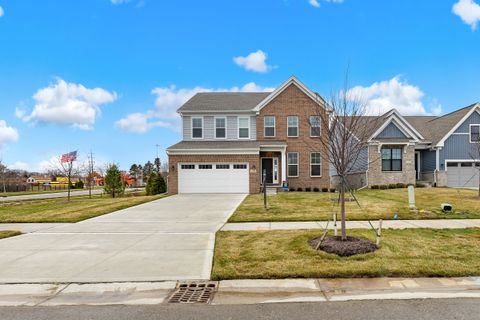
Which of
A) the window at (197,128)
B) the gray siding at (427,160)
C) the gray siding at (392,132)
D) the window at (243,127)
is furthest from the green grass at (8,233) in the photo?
the gray siding at (427,160)

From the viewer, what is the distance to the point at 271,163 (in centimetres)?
2344

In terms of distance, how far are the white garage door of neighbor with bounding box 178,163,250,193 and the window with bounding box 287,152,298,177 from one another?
3.85m

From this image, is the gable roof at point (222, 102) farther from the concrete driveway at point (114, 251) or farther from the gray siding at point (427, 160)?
the gray siding at point (427, 160)

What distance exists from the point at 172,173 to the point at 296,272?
56.5 feet

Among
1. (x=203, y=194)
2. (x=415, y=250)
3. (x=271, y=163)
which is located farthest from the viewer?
(x=271, y=163)

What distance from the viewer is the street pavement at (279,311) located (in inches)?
151

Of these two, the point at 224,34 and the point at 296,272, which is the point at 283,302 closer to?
the point at 296,272

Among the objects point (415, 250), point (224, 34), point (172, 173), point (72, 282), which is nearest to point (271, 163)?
point (172, 173)

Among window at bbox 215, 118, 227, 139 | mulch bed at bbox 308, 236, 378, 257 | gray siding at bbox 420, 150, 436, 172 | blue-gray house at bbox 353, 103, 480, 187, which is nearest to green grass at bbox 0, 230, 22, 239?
mulch bed at bbox 308, 236, 378, 257

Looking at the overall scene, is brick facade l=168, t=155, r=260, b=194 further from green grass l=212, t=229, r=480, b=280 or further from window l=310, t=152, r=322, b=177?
green grass l=212, t=229, r=480, b=280

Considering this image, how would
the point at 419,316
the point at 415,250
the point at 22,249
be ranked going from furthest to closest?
1. the point at 22,249
2. the point at 415,250
3. the point at 419,316

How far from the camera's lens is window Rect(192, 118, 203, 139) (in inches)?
943

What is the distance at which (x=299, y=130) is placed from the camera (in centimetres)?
2350

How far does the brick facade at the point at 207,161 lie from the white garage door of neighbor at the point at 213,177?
0.90 ft
